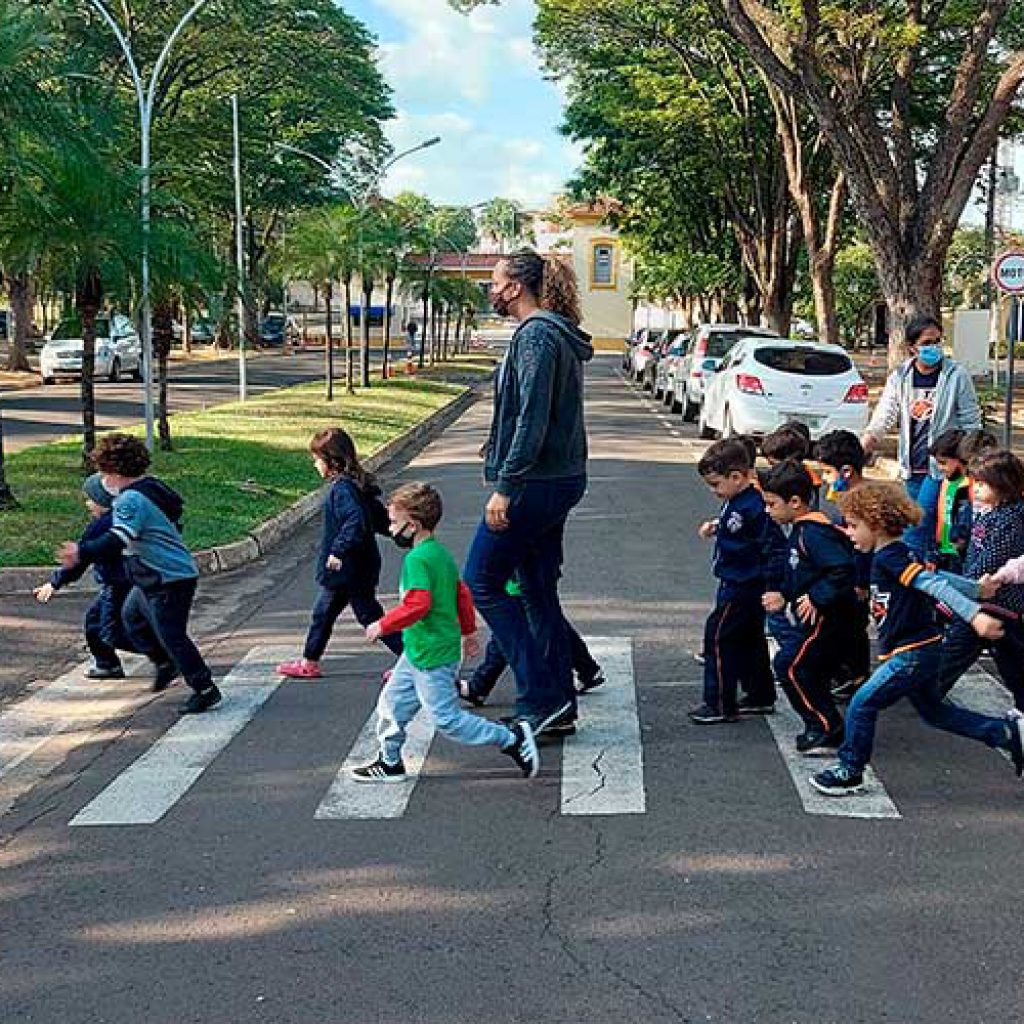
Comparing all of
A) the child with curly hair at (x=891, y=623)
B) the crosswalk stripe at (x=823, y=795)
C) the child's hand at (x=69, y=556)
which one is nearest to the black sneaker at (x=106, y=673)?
the child's hand at (x=69, y=556)

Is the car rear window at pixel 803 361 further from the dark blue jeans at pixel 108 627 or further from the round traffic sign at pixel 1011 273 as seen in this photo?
the dark blue jeans at pixel 108 627

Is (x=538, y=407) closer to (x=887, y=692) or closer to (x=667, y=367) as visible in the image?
(x=887, y=692)

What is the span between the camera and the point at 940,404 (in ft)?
27.3

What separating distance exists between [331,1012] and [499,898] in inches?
35.3

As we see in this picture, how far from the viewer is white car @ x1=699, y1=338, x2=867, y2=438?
1870 centimetres

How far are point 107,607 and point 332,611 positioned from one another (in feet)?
3.81

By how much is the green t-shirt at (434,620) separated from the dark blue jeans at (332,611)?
170 centimetres

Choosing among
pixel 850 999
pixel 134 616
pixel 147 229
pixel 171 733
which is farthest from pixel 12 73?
pixel 850 999

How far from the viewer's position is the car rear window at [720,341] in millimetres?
26141

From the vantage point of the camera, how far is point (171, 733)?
6723mm

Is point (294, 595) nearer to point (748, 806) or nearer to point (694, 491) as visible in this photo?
point (748, 806)

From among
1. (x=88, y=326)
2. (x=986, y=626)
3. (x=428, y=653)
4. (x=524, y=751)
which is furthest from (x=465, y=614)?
(x=88, y=326)

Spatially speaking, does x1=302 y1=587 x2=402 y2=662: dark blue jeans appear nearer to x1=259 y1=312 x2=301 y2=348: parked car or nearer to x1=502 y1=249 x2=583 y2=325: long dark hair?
x1=502 y1=249 x2=583 y2=325: long dark hair

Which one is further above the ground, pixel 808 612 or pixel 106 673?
pixel 808 612
